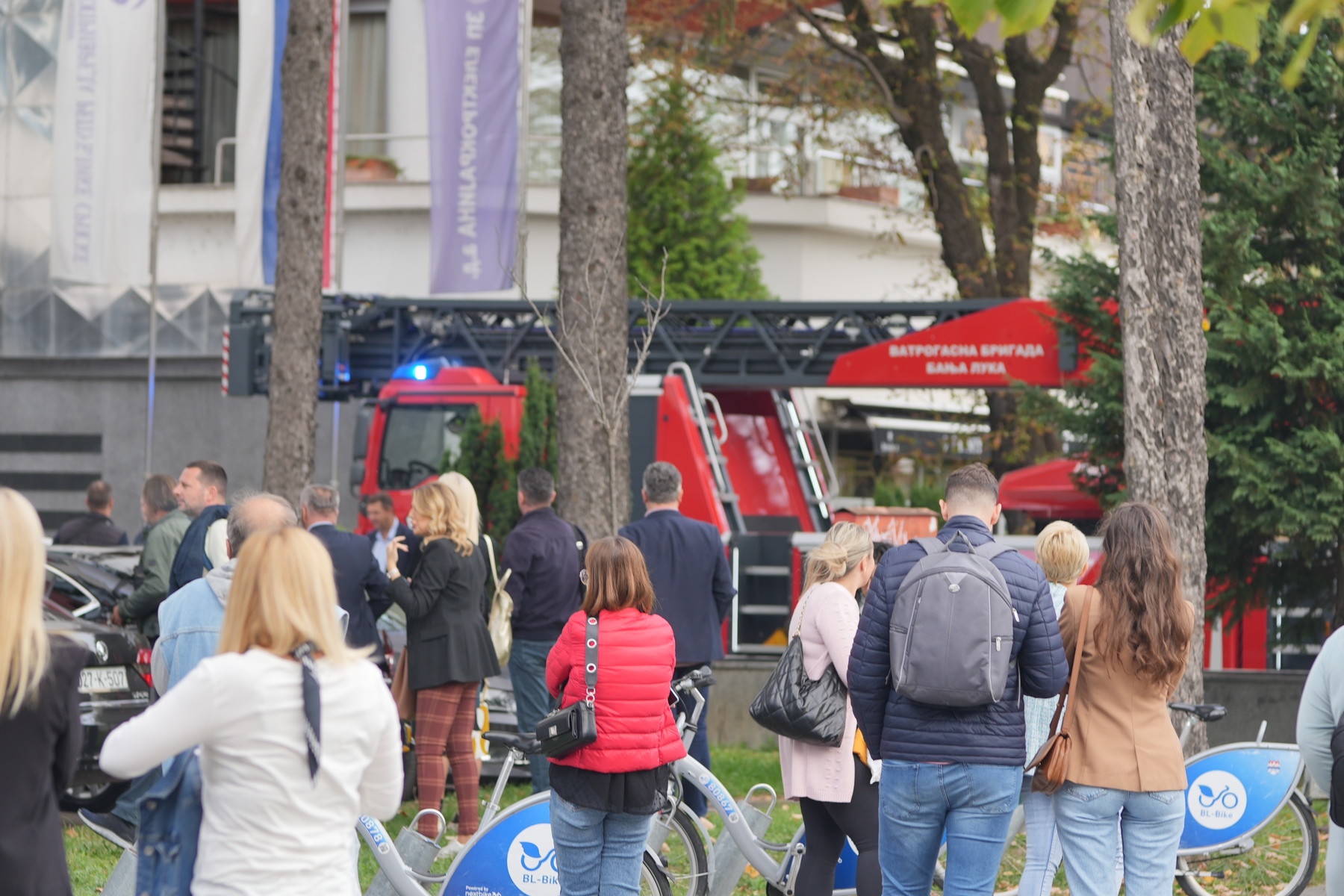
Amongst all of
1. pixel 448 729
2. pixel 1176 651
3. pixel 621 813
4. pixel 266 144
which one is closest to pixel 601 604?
pixel 621 813

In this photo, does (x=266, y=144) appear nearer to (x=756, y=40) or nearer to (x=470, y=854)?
(x=756, y=40)

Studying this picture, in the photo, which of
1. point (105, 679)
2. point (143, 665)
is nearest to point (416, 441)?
point (143, 665)

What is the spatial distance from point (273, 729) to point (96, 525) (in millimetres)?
10781

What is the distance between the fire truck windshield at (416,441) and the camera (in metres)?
15.9

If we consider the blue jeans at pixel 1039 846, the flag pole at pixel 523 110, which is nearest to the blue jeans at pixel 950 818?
the blue jeans at pixel 1039 846

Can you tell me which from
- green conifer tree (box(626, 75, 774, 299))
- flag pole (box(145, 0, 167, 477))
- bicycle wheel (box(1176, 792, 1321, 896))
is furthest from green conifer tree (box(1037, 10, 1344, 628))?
flag pole (box(145, 0, 167, 477))

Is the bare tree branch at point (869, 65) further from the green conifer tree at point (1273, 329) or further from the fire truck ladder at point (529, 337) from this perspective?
the green conifer tree at point (1273, 329)

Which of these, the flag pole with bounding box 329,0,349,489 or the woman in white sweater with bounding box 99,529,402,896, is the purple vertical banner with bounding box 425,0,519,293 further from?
→ the woman in white sweater with bounding box 99,529,402,896

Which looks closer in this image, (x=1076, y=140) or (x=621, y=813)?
(x=621, y=813)

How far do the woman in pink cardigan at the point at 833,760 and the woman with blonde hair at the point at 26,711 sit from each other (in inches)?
122

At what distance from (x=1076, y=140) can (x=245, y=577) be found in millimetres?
21021

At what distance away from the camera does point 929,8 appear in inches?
818

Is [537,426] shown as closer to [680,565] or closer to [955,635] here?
[680,565]

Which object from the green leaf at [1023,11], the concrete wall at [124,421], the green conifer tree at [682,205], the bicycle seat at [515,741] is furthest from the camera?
the concrete wall at [124,421]
